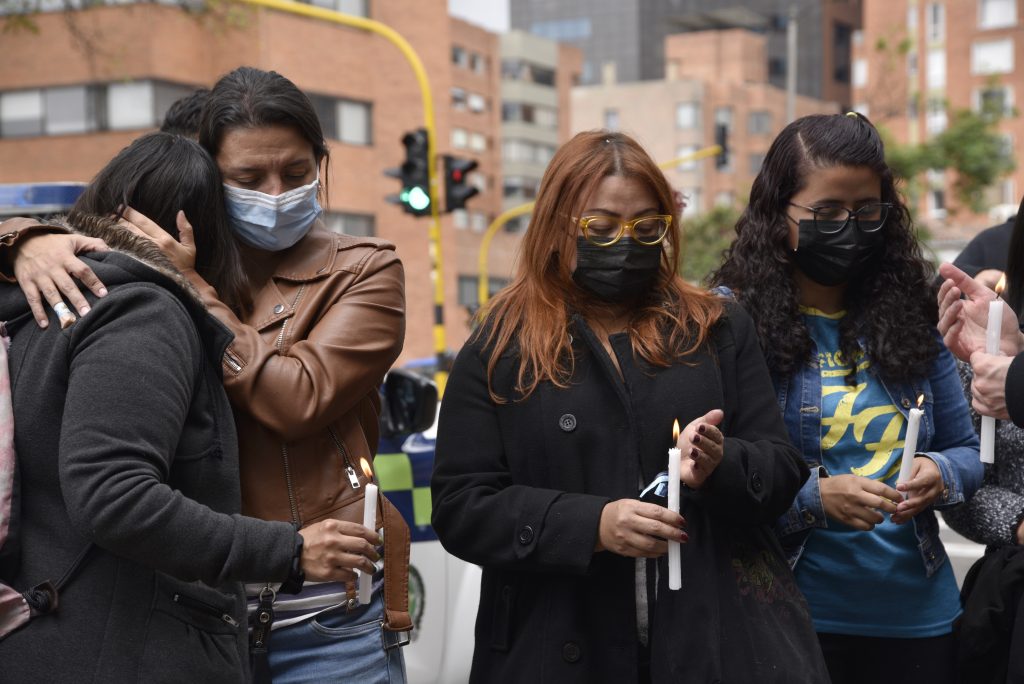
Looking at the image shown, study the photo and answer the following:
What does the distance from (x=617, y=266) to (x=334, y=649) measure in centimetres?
108

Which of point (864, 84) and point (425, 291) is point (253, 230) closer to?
point (425, 291)

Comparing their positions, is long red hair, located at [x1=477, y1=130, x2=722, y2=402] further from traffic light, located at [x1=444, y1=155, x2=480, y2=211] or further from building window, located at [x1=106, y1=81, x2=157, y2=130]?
building window, located at [x1=106, y1=81, x2=157, y2=130]

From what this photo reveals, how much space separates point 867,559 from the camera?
3482mm

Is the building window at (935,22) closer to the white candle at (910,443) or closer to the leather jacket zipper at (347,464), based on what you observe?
the white candle at (910,443)

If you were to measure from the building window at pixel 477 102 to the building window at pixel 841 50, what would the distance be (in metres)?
34.9

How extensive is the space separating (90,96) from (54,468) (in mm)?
31792

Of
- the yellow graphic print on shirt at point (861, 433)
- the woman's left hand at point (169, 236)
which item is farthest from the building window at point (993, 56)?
the woman's left hand at point (169, 236)

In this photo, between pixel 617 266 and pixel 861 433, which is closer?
pixel 617 266

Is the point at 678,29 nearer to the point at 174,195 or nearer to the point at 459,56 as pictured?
the point at 459,56

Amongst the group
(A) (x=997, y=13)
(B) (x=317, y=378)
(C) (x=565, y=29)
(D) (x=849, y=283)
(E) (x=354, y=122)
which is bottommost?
(B) (x=317, y=378)

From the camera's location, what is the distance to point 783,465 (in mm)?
3016

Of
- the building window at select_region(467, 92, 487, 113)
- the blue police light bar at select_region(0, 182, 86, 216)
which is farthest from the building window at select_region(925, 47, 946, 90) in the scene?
the blue police light bar at select_region(0, 182, 86, 216)

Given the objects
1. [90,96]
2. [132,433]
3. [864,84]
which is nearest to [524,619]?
[132,433]

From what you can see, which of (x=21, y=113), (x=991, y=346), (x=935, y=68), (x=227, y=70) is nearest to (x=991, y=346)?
(x=991, y=346)
